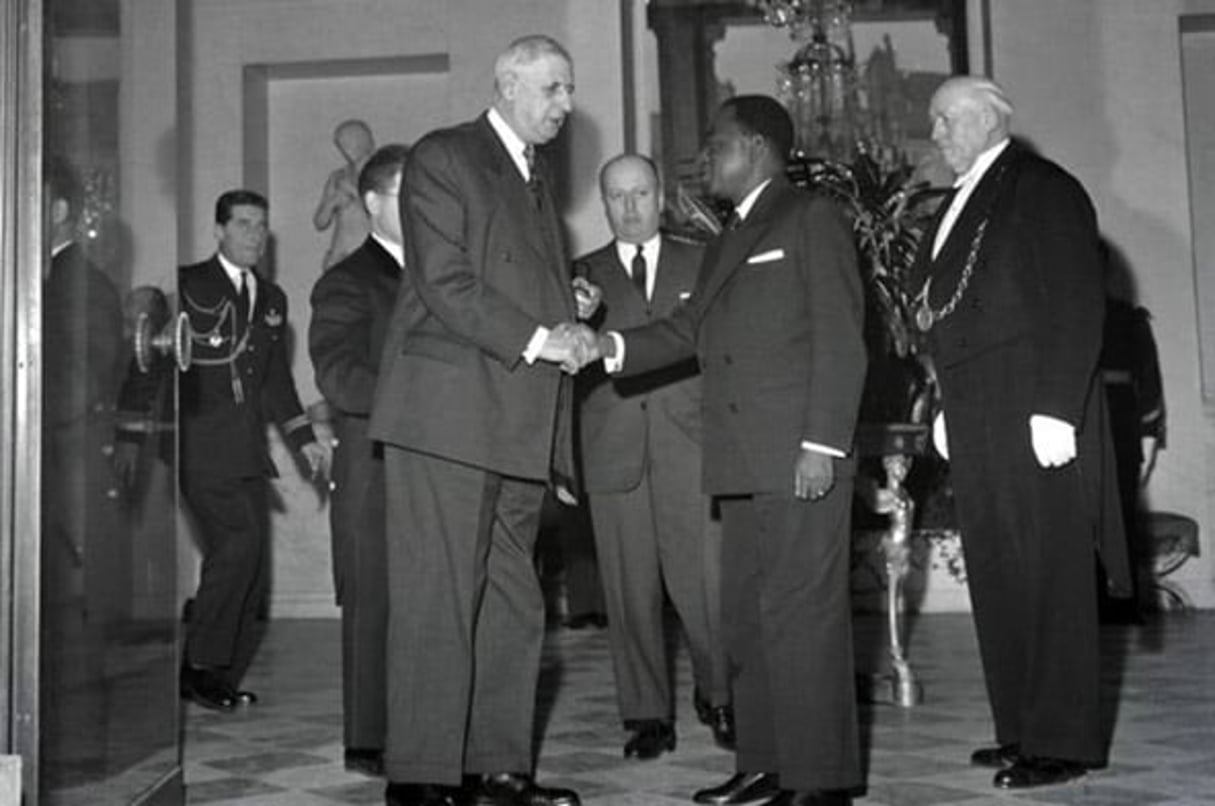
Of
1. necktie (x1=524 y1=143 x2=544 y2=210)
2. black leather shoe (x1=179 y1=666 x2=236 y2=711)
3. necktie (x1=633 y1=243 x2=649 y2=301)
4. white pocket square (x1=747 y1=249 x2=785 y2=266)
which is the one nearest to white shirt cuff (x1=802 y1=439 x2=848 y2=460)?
white pocket square (x1=747 y1=249 x2=785 y2=266)

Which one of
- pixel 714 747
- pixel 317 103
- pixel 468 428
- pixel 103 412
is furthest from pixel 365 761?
pixel 317 103

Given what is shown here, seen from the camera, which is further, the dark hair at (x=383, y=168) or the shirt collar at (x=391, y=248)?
the shirt collar at (x=391, y=248)

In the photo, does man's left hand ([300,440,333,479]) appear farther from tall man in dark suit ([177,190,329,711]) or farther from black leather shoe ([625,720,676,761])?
black leather shoe ([625,720,676,761])

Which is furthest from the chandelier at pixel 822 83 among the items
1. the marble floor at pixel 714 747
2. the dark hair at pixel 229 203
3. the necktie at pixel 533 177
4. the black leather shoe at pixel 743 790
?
the black leather shoe at pixel 743 790

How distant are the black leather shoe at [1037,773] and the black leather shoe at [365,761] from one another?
52.9 inches

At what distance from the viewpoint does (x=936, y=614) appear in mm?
6984

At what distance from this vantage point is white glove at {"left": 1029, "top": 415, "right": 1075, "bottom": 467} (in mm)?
3217

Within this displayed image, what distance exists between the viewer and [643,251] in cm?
422

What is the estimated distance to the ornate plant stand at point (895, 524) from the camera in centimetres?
435

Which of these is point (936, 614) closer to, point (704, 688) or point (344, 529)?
point (704, 688)

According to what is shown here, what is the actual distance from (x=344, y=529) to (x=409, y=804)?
83 cm

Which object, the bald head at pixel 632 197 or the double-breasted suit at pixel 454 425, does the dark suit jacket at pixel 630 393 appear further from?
the double-breasted suit at pixel 454 425

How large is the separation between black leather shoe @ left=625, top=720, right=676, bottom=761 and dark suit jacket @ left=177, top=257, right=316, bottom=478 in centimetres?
167

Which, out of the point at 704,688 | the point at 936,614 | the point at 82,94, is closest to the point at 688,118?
the point at 936,614
